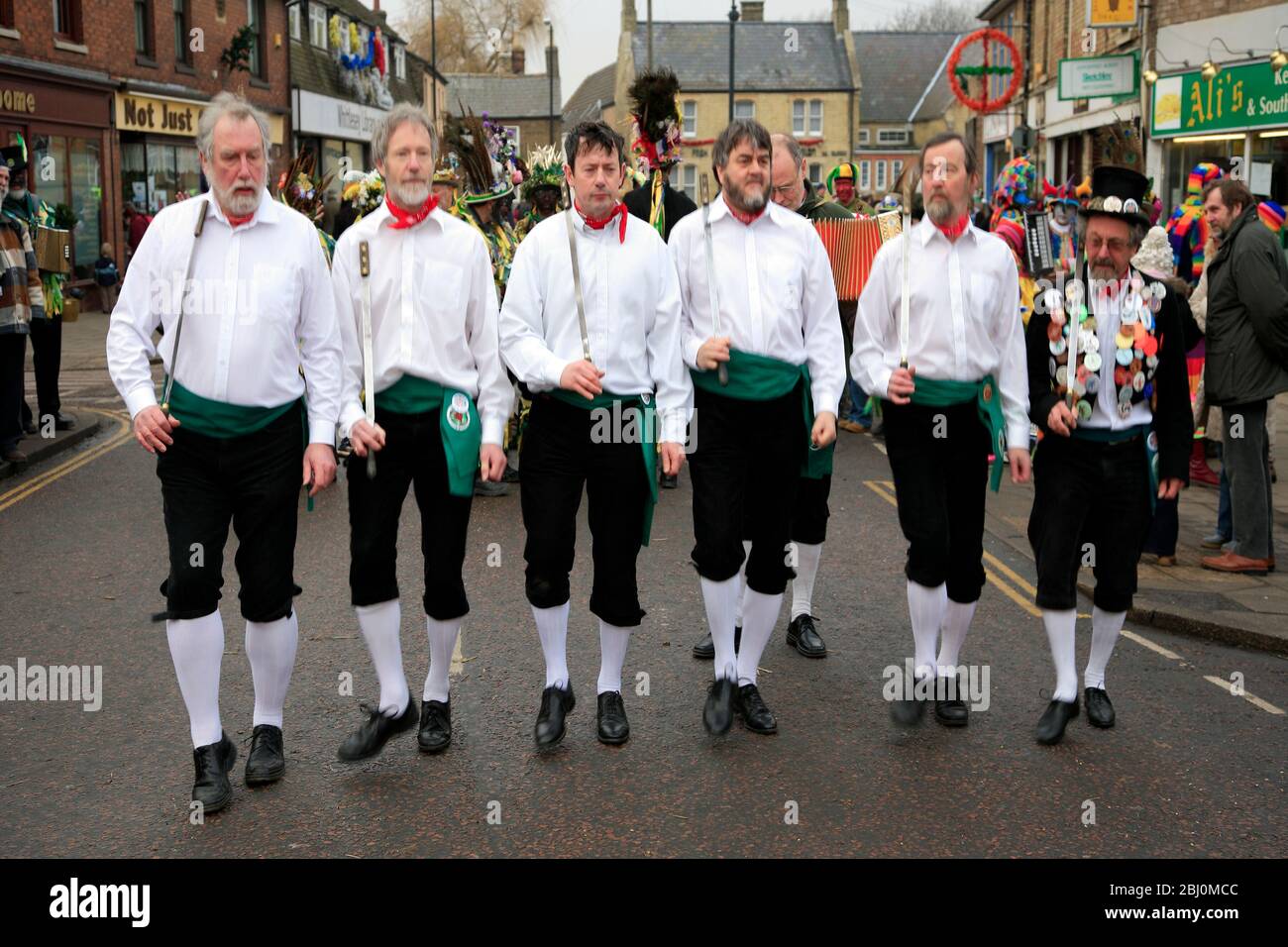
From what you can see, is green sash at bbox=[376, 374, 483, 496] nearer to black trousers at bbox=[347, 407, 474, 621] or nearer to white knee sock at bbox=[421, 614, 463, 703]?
black trousers at bbox=[347, 407, 474, 621]

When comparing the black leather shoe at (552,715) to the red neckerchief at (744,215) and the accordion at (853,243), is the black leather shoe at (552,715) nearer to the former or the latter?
the red neckerchief at (744,215)

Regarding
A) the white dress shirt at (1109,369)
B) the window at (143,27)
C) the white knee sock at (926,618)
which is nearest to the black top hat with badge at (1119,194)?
the white dress shirt at (1109,369)

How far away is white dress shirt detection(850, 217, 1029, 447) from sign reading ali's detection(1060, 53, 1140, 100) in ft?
60.7

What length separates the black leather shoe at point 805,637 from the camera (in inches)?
235

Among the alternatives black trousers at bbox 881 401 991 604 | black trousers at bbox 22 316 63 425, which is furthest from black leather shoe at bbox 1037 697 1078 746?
black trousers at bbox 22 316 63 425

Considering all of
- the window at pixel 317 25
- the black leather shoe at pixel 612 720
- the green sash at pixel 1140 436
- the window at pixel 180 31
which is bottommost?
the black leather shoe at pixel 612 720

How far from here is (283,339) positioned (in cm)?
434

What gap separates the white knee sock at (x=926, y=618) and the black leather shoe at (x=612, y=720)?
1153mm

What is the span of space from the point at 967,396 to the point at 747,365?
2.64ft

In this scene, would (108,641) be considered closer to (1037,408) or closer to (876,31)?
(1037,408)

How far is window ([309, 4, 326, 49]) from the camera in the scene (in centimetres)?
3775

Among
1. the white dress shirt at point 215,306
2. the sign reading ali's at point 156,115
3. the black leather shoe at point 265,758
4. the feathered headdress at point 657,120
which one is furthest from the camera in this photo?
the sign reading ali's at point 156,115
